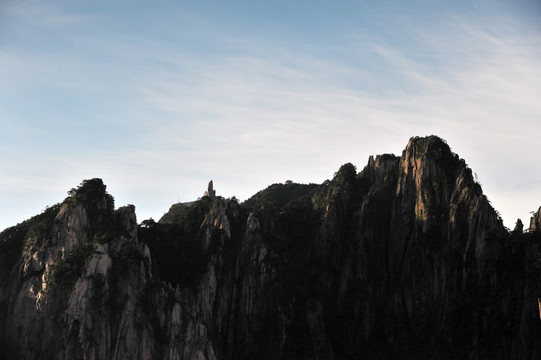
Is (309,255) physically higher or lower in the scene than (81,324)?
higher

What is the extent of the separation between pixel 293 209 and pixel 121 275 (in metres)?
42.5

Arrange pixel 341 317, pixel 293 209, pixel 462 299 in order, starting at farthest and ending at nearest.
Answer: pixel 293 209, pixel 341 317, pixel 462 299

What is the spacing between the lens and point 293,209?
191375 mm

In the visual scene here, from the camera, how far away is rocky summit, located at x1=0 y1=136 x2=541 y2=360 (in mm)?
155375

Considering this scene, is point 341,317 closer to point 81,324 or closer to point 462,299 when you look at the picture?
point 462,299

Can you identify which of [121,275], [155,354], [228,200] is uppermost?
[228,200]

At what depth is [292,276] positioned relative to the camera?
174 meters

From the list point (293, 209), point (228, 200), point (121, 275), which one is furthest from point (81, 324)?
point (293, 209)

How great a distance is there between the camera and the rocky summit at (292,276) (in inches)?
6117

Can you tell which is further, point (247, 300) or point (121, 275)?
point (247, 300)

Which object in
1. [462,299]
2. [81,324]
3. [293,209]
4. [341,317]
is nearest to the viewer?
[81,324]

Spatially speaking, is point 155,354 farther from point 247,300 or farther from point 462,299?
point 462,299

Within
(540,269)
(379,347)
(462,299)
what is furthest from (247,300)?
(540,269)

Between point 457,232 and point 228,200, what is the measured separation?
37.4 meters
